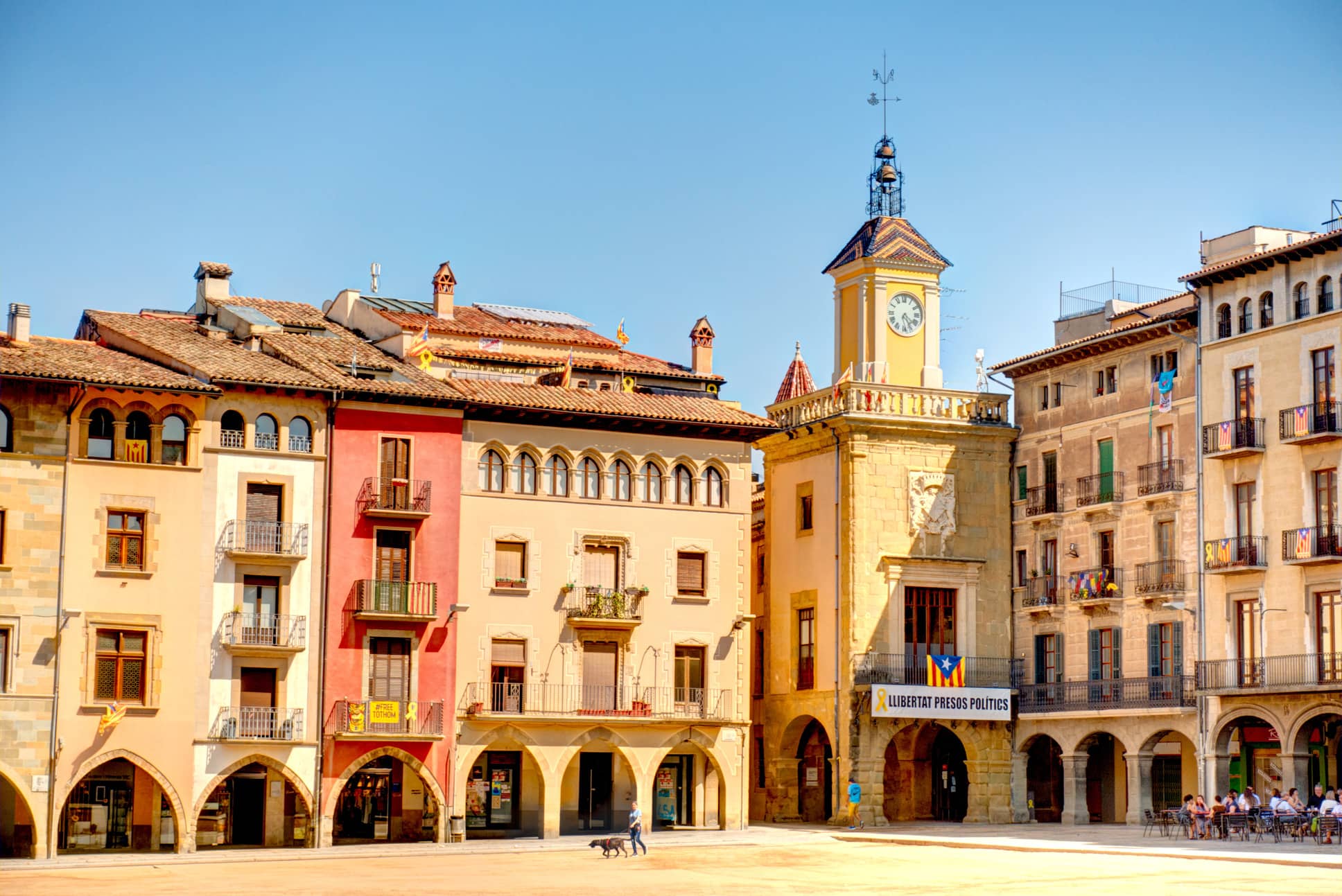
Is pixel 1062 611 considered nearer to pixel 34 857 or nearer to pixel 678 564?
pixel 678 564

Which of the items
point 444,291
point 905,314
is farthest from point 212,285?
point 905,314

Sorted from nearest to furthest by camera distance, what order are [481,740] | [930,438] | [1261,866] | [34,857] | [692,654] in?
[1261,866] < [34,857] < [481,740] < [692,654] < [930,438]

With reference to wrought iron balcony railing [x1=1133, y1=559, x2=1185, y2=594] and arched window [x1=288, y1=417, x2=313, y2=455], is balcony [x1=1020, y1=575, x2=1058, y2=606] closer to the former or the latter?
wrought iron balcony railing [x1=1133, y1=559, x2=1185, y2=594]

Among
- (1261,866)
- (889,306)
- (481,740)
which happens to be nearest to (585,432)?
(481,740)

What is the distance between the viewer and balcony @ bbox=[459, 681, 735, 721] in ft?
184

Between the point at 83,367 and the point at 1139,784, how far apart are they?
31526 mm

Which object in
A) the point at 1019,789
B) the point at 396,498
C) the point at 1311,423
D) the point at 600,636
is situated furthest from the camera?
the point at 1019,789

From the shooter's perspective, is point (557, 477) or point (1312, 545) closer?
point (1312, 545)

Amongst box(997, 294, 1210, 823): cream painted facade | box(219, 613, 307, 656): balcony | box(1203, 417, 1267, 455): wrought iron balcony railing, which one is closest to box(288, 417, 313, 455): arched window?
box(219, 613, 307, 656): balcony

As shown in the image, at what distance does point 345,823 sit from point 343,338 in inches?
567

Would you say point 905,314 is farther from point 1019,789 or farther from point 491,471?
point 491,471

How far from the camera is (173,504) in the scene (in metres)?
52.3

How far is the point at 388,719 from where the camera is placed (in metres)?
53.9

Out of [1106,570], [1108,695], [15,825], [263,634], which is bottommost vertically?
[15,825]
